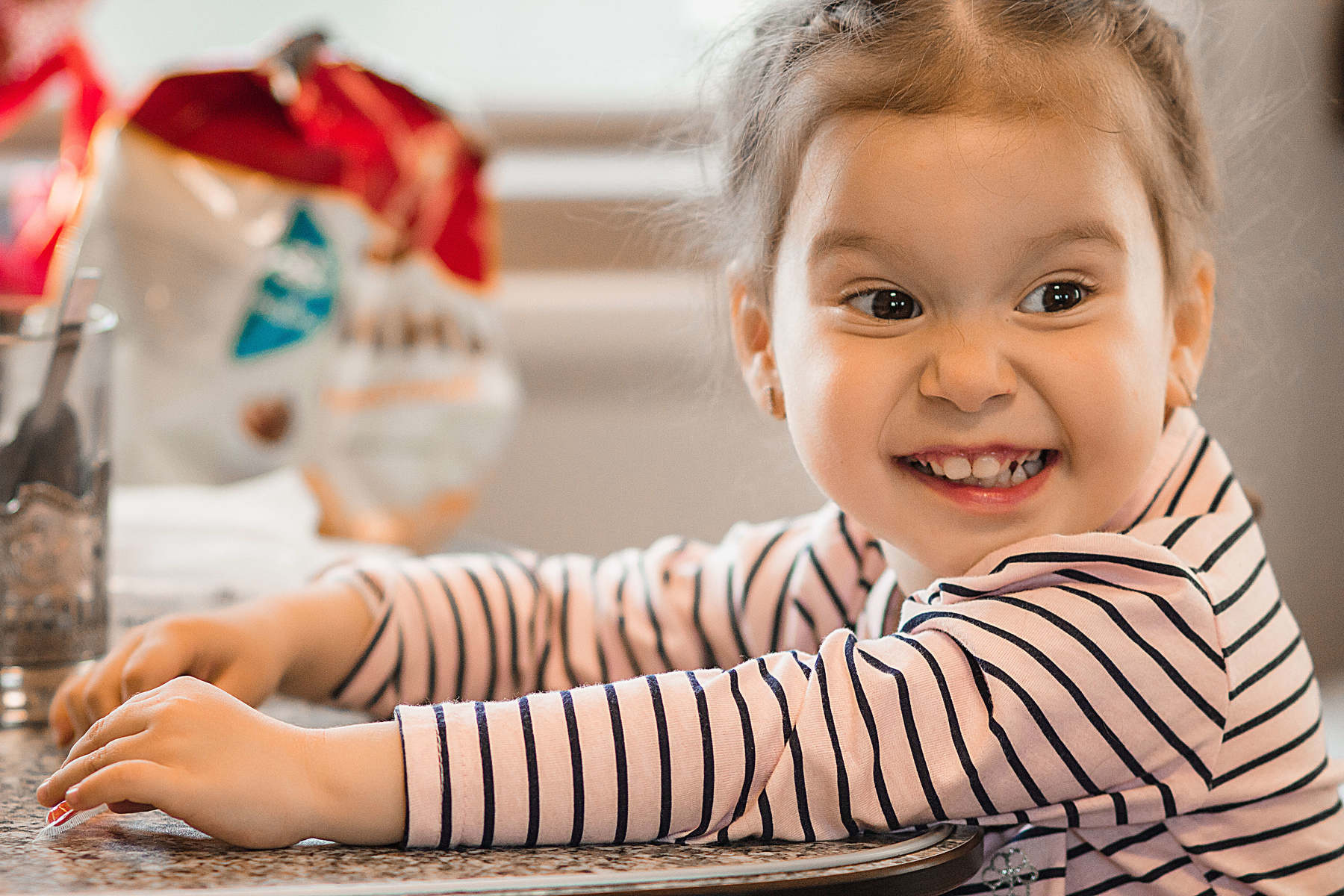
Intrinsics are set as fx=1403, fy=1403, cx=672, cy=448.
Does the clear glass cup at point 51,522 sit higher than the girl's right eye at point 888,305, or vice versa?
the girl's right eye at point 888,305

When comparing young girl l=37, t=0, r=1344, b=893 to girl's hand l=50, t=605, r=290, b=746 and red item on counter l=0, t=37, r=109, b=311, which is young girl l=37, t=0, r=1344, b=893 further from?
red item on counter l=0, t=37, r=109, b=311

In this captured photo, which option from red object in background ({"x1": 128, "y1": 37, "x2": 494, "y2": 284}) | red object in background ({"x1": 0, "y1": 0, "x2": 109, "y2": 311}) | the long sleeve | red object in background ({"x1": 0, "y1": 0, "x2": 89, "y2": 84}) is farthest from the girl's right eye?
red object in background ({"x1": 0, "y1": 0, "x2": 89, "y2": 84})

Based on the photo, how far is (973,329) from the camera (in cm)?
54

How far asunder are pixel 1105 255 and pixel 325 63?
726 mm

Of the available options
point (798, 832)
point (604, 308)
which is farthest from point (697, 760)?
point (604, 308)

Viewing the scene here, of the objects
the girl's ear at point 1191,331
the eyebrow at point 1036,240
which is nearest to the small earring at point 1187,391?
the girl's ear at point 1191,331

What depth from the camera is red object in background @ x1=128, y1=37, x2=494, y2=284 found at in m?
1.01

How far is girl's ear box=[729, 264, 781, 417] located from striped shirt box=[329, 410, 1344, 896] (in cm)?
12

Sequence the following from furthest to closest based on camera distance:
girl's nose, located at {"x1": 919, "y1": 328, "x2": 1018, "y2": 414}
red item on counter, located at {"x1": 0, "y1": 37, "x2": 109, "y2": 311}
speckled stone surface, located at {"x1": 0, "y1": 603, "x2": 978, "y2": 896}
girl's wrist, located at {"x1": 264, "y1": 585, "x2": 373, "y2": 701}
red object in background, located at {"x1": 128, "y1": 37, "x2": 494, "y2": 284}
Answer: red item on counter, located at {"x1": 0, "y1": 37, "x2": 109, "y2": 311} → red object in background, located at {"x1": 128, "y1": 37, "x2": 494, "y2": 284} → girl's wrist, located at {"x1": 264, "y1": 585, "x2": 373, "y2": 701} → girl's nose, located at {"x1": 919, "y1": 328, "x2": 1018, "y2": 414} → speckled stone surface, located at {"x1": 0, "y1": 603, "x2": 978, "y2": 896}

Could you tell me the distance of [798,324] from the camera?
58 cm

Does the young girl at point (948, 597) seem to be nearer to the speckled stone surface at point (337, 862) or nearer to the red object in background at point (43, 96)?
the speckled stone surface at point (337, 862)

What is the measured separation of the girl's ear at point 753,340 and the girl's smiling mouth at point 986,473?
111 mm

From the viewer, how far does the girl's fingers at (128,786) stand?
0.44 metres

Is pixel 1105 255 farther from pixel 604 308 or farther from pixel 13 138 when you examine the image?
pixel 13 138
